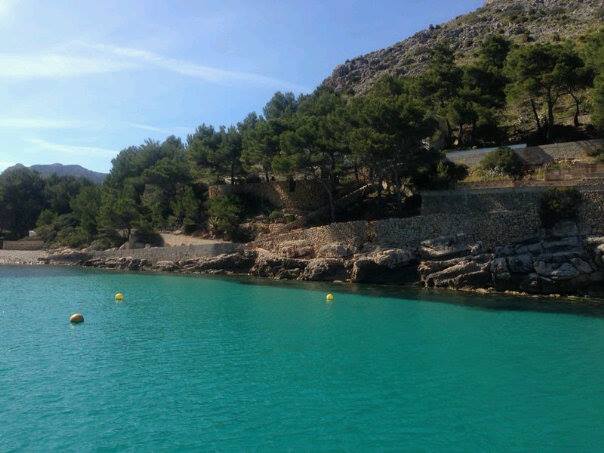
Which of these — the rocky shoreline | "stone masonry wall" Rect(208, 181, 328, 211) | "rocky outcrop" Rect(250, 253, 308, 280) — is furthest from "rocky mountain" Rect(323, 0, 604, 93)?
"rocky outcrop" Rect(250, 253, 308, 280)

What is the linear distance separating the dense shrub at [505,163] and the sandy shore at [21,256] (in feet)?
162

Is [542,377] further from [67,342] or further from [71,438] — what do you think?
[67,342]

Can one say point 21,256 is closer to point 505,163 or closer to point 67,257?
point 67,257

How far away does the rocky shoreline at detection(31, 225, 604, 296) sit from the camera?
3009 centimetres

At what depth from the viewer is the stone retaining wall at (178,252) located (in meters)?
46.1

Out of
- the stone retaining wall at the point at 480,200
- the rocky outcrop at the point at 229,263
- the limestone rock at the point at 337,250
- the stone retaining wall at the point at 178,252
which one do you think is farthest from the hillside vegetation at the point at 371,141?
the limestone rock at the point at 337,250

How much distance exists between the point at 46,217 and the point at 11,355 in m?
62.7

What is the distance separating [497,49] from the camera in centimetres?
5484

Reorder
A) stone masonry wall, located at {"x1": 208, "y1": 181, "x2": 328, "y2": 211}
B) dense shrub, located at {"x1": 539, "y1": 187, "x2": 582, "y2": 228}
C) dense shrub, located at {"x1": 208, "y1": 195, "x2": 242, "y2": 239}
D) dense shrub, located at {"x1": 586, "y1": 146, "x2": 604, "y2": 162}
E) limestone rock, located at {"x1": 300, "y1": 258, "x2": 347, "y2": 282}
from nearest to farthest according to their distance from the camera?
1. dense shrub, located at {"x1": 539, "y1": 187, "x2": 582, "y2": 228}
2. dense shrub, located at {"x1": 586, "y1": 146, "x2": 604, "y2": 162}
3. limestone rock, located at {"x1": 300, "y1": 258, "x2": 347, "y2": 282}
4. dense shrub, located at {"x1": 208, "y1": 195, "x2": 242, "y2": 239}
5. stone masonry wall, located at {"x1": 208, "y1": 181, "x2": 328, "y2": 211}

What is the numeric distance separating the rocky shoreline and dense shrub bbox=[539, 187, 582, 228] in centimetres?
82

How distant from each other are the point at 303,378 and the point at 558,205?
23.2 meters

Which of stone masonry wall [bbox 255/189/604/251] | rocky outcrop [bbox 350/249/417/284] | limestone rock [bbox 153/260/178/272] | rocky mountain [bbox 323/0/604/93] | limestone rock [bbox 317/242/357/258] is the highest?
rocky mountain [bbox 323/0/604/93]

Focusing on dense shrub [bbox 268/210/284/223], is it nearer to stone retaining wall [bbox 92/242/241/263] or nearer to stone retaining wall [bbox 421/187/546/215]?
stone retaining wall [bbox 92/242/241/263]

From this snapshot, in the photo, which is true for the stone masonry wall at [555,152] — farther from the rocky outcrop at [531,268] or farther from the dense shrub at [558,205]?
the rocky outcrop at [531,268]
